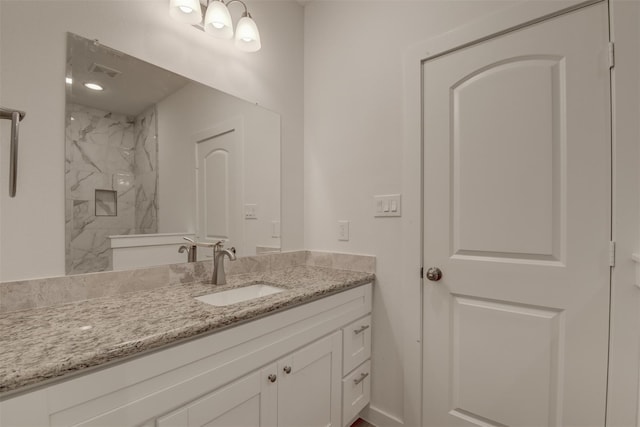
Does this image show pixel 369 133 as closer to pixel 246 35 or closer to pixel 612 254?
pixel 246 35

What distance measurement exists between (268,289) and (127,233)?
2.25 ft

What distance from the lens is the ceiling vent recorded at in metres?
1.18

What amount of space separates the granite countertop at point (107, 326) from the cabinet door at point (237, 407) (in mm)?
210

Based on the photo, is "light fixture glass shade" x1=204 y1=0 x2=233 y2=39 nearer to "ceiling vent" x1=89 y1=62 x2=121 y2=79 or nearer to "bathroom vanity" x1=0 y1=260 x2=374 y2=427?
"ceiling vent" x1=89 y1=62 x2=121 y2=79

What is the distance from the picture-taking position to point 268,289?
151 cm

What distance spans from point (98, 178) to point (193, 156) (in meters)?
0.43

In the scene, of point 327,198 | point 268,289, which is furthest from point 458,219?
point 268,289

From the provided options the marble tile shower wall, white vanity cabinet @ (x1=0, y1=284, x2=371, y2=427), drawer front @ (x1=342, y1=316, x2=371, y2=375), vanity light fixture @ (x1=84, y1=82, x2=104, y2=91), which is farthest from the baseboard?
vanity light fixture @ (x1=84, y1=82, x2=104, y2=91)

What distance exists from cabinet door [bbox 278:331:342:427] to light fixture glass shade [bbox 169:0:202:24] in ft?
5.03

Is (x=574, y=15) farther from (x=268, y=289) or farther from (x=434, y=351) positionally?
(x=268, y=289)

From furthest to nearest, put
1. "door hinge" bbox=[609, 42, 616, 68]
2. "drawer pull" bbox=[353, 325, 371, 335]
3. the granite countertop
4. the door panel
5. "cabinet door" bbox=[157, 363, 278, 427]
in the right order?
1. "drawer pull" bbox=[353, 325, 371, 335]
2. the door panel
3. "door hinge" bbox=[609, 42, 616, 68]
4. "cabinet door" bbox=[157, 363, 278, 427]
5. the granite countertop

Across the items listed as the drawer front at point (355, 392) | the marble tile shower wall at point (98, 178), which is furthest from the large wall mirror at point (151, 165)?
the drawer front at point (355, 392)

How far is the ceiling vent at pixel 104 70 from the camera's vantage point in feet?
3.86

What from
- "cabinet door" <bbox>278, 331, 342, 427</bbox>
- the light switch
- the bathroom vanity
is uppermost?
the light switch
